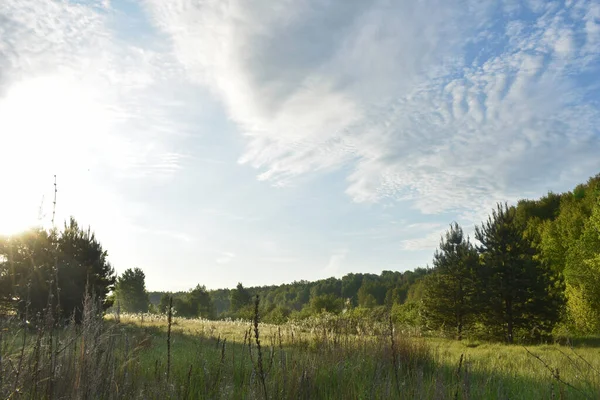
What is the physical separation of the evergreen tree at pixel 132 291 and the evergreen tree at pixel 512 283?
163 feet

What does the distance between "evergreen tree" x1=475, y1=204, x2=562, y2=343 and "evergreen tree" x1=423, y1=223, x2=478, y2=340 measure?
2.02 m

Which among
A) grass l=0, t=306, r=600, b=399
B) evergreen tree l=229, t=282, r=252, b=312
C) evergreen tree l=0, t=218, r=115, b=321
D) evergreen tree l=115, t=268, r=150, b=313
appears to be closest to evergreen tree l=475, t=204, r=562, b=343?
grass l=0, t=306, r=600, b=399

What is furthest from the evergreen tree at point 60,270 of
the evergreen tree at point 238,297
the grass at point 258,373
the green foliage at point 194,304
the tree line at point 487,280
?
the green foliage at point 194,304

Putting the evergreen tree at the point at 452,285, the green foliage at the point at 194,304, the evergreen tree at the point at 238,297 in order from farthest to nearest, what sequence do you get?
the green foliage at the point at 194,304 → the evergreen tree at the point at 238,297 → the evergreen tree at the point at 452,285

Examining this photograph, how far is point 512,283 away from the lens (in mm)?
23047

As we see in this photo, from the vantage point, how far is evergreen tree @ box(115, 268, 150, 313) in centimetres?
5948

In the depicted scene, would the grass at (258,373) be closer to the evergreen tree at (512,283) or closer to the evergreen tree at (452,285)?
the evergreen tree at (512,283)

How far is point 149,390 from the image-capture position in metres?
3.54

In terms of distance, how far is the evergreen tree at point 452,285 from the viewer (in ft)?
89.0

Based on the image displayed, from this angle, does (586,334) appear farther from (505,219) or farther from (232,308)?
(232,308)

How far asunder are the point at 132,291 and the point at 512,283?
53466 millimetres

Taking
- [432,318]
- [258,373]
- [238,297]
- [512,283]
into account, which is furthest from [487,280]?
[238,297]

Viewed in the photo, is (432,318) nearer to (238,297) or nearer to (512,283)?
(512,283)

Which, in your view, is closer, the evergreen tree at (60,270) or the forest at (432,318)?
the forest at (432,318)
